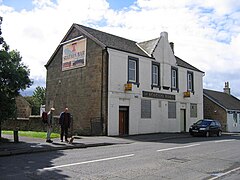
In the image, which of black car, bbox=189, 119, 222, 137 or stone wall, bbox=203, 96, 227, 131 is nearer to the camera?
black car, bbox=189, 119, 222, 137

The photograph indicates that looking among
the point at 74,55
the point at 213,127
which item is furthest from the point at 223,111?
the point at 74,55

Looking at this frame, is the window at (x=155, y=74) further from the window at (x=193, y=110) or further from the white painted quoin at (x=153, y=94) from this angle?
the window at (x=193, y=110)

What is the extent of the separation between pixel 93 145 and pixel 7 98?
17.5 ft

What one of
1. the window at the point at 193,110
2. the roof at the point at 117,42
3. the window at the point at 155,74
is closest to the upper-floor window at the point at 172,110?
the window at the point at 155,74

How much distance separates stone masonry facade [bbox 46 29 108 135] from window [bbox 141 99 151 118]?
4189 mm

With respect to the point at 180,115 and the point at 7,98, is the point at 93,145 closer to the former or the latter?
the point at 7,98

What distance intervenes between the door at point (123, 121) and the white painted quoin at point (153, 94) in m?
0.21

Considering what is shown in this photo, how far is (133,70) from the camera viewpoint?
84.3ft

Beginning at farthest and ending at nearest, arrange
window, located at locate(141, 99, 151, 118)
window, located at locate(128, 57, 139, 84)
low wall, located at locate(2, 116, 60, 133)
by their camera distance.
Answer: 1. low wall, located at locate(2, 116, 60, 133)
2. window, located at locate(141, 99, 151, 118)
3. window, located at locate(128, 57, 139, 84)

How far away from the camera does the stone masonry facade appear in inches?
928

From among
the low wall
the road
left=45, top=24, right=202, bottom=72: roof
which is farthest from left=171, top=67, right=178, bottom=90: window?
the road

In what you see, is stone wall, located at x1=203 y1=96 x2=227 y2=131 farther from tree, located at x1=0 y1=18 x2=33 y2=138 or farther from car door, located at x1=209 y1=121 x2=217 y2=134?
tree, located at x1=0 y1=18 x2=33 y2=138

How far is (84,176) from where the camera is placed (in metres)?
8.09

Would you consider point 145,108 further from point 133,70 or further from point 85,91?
point 85,91
